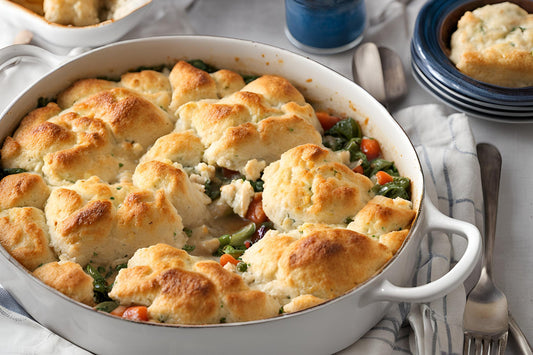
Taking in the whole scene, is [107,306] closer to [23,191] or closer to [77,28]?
[23,191]

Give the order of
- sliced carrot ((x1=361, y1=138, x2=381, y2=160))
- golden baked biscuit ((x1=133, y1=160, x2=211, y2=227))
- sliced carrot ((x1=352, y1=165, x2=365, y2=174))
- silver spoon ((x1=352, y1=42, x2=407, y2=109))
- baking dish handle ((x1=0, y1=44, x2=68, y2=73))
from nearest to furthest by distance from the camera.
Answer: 1. golden baked biscuit ((x1=133, y1=160, x2=211, y2=227))
2. sliced carrot ((x1=352, y1=165, x2=365, y2=174))
3. sliced carrot ((x1=361, y1=138, x2=381, y2=160))
4. baking dish handle ((x1=0, y1=44, x2=68, y2=73))
5. silver spoon ((x1=352, y1=42, x2=407, y2=109))

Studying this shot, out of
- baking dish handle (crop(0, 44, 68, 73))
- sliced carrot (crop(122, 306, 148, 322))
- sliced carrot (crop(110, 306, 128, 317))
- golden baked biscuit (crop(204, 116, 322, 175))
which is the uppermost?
baking dish handle (crop(0, 44, 68, 73))

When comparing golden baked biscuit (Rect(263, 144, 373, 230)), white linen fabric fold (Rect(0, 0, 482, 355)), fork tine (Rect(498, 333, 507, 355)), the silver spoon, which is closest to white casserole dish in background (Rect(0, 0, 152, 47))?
white linen fabric fold (Rect(0, 0, 482, 355))

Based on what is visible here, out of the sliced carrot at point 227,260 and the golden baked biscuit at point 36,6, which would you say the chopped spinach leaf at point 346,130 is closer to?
the sliced carrot at point 227,260

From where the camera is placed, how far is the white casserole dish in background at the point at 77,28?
4.77 meters

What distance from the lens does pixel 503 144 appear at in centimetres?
454

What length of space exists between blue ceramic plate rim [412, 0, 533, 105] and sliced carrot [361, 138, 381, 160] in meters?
0.91


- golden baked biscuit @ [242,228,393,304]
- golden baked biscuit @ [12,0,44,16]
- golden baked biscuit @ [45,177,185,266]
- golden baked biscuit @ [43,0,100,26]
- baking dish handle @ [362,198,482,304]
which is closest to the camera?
baking dish handle @ [362,198,482,304]

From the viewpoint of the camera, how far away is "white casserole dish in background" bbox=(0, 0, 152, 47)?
4.77m

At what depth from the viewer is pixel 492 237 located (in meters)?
3.84

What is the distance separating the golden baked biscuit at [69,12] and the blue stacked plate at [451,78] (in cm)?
231

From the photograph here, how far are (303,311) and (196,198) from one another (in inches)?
38.5

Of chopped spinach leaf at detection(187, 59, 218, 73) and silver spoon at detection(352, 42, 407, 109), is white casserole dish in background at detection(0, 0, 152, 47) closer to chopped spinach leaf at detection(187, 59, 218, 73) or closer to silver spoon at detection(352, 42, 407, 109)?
chopped spinach leaf at detection(187, 59, 218, 73)

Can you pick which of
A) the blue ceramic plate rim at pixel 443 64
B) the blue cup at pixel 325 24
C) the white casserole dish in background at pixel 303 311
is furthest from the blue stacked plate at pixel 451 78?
the white casserole dish in background at pixel 303 311
